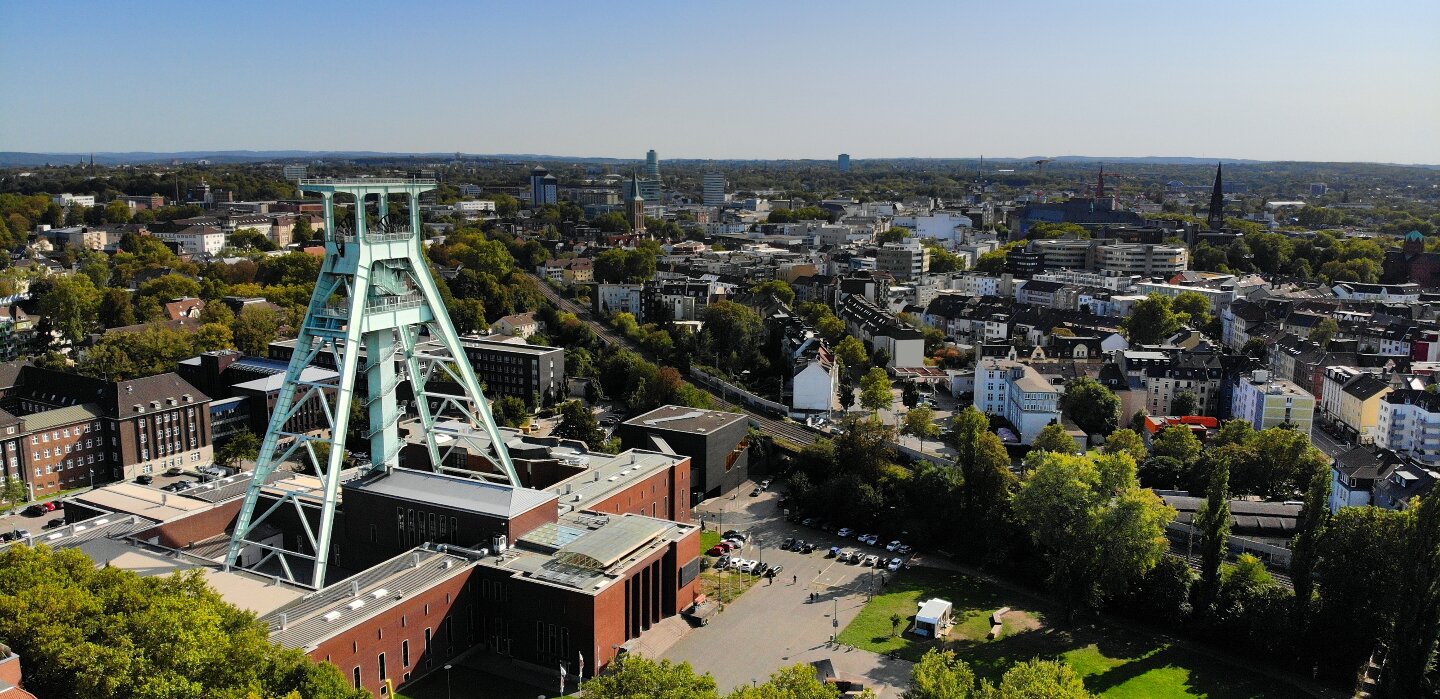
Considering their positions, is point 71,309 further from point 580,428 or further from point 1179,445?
point 1179,445

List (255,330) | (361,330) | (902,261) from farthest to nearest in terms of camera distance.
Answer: (902,261)
(255,330)
(361,330)

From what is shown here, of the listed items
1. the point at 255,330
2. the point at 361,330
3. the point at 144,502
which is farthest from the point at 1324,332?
the point at 255,330

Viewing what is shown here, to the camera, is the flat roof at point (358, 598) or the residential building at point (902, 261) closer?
the flat roof at point (358, 598)

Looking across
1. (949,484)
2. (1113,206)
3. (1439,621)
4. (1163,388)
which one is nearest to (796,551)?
(949,484)

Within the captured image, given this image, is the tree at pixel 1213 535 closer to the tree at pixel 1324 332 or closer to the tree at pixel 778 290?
the tree at pixel 1324 332

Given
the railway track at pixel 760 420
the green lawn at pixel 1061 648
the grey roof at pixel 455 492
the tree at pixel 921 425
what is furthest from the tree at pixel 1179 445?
the grey roof at pixel 455 492

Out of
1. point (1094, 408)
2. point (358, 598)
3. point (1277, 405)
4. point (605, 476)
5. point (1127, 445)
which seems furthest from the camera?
point (1094, 408)
